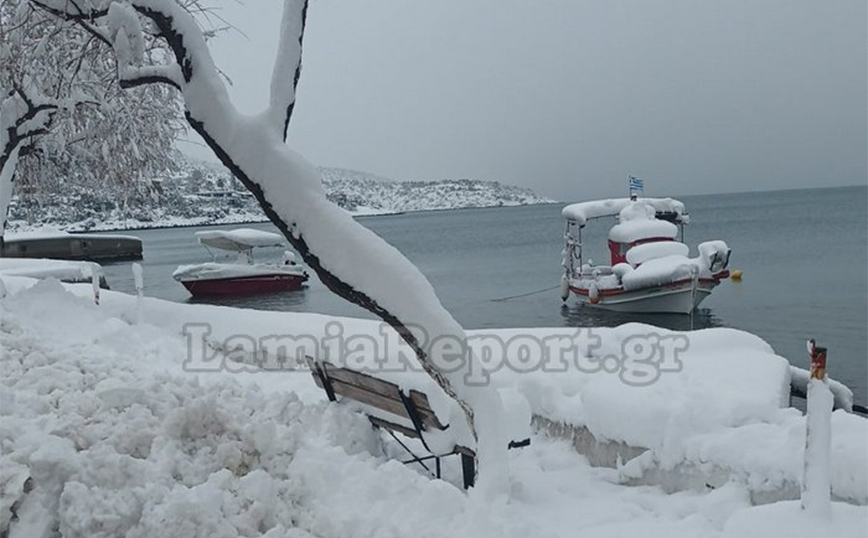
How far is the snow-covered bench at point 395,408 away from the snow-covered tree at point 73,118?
475 centimetres

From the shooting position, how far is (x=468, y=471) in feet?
16.9

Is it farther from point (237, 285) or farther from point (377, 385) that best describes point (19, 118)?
point (237, 285)

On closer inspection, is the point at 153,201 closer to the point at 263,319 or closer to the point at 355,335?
the point at 263,319

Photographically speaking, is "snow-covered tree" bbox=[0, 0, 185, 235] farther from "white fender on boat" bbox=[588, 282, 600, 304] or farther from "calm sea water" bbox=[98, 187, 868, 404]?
"white fender on boat" bbox=[588, 282, 600, 304]

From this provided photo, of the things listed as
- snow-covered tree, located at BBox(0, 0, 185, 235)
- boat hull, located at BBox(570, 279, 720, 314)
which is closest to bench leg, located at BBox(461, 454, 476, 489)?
snow-covered tree, located at BBox(0, 0, 185, 235)

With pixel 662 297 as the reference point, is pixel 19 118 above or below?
above

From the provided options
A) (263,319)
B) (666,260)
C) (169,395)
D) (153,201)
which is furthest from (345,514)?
(666,260)

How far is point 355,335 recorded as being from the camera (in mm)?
9953

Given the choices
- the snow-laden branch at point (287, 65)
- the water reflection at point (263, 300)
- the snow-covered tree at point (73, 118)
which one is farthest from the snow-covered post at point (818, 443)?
the water reflection at point (263, 300)

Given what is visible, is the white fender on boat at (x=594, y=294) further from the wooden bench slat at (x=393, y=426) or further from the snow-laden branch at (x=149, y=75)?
the snow-laden branch at (x=149, y=75)

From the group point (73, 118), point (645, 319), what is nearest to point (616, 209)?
point (645, 319)

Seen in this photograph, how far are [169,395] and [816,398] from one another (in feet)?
14.3

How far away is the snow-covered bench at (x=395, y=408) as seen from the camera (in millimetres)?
5039

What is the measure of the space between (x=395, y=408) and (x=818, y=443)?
2.89 m
